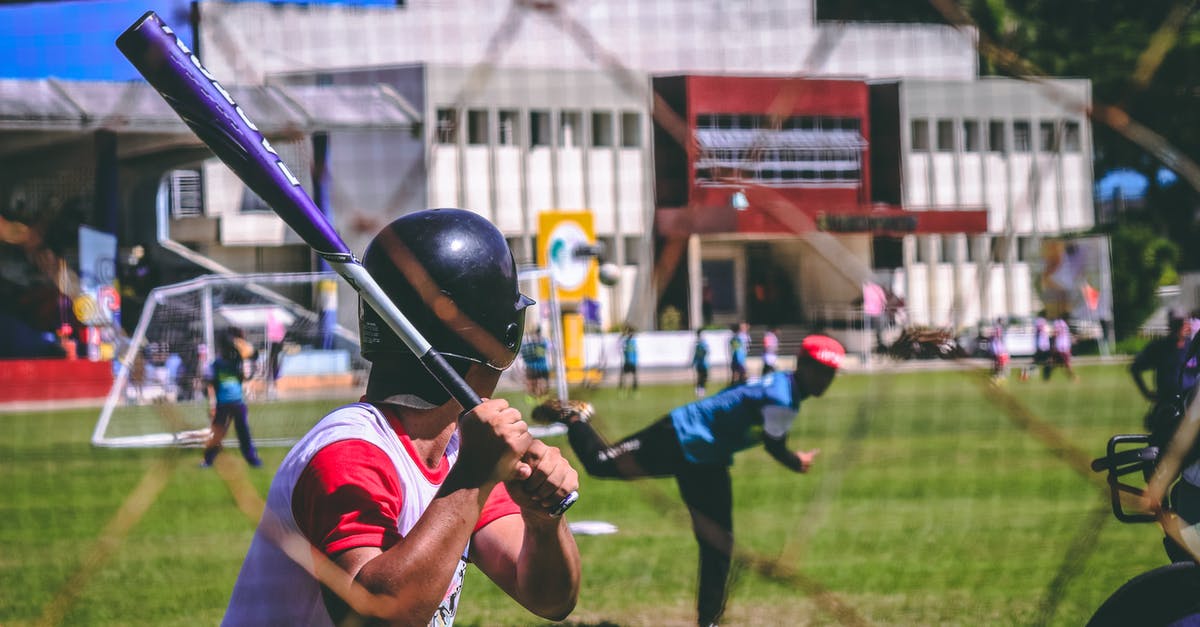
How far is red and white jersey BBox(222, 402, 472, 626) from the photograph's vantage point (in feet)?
6.83

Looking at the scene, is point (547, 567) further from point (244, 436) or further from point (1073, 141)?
point (244, 436)

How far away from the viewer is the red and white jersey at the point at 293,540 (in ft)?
6.83

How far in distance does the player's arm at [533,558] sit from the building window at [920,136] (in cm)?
311

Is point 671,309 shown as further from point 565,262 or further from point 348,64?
point 348,64

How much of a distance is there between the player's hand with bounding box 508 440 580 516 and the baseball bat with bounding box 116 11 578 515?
1.8 inches

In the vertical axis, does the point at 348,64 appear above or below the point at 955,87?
above

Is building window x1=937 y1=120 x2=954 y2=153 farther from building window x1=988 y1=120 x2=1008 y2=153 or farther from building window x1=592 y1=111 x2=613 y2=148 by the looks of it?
building window x1=592 y1=111 x2=613 y2=148

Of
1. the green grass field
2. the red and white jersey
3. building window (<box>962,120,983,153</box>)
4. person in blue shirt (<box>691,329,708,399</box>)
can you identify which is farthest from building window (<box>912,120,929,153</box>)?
person in blue shirt (<box>691,329,708,399</box>)

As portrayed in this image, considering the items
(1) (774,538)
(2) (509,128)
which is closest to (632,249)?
(2) (509,128)

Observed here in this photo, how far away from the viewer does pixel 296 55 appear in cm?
571

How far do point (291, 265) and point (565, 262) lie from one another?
402 inches

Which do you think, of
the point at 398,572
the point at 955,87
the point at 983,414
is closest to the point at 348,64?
the point at 955,87

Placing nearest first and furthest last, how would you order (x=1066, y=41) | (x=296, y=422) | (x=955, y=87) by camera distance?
1. (x=1066, y=41)
2. (x=955, y=87)
3. (x=296, y=422)

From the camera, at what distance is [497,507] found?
2602 millimetres
